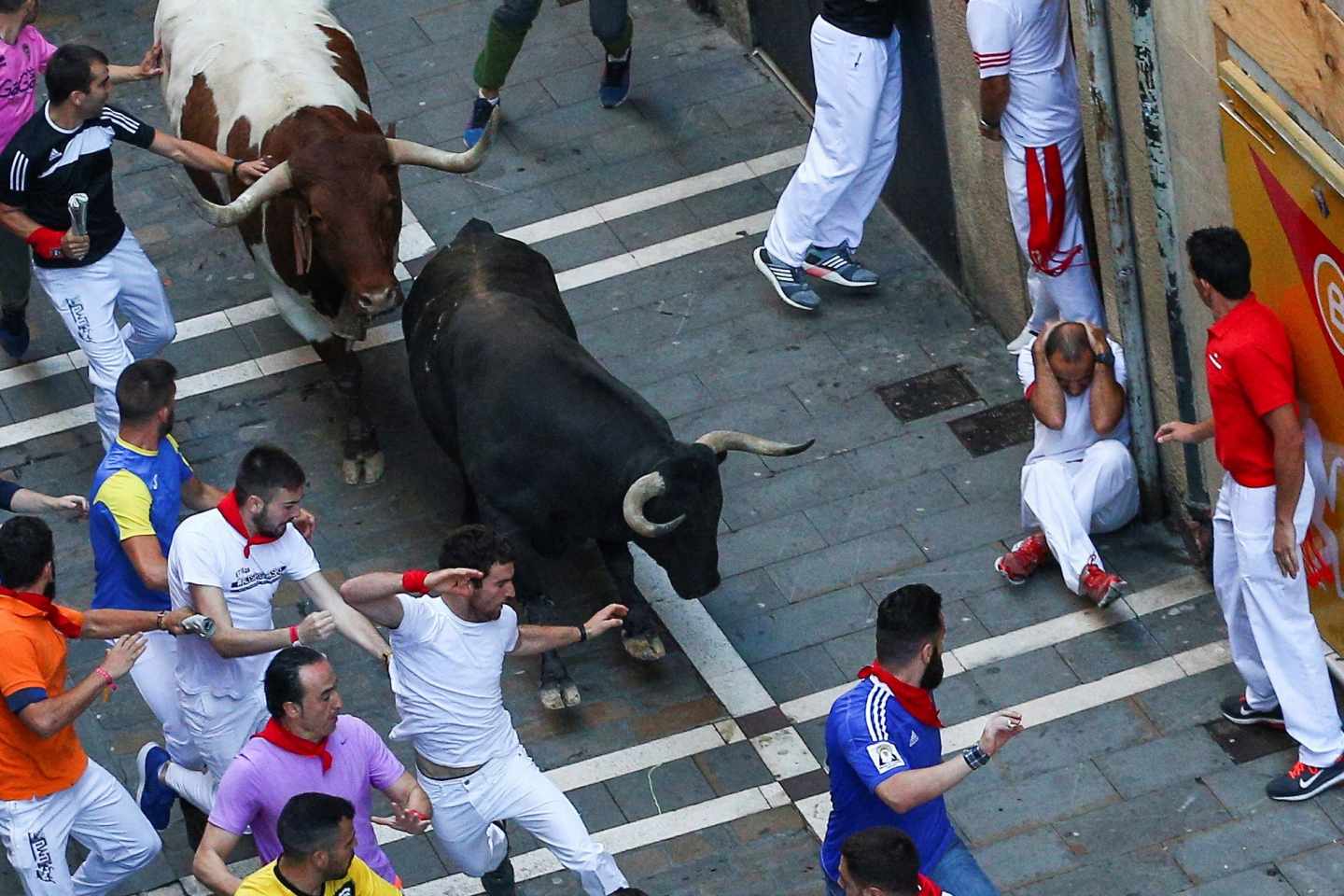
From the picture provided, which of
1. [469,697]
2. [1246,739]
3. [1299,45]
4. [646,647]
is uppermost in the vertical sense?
[1299,45]

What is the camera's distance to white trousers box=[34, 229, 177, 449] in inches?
428

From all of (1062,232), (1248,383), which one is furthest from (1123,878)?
(1062,232)

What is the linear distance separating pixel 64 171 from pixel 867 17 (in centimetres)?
395

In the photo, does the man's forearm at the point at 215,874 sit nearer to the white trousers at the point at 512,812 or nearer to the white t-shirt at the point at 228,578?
the white trousers at the point at 512,812

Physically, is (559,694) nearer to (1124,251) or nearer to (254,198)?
(254,198)

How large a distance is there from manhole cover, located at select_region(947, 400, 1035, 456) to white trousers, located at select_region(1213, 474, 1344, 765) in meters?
2.21

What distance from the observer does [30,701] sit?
316 inches

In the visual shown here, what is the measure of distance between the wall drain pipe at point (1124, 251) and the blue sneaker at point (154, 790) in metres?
4.39

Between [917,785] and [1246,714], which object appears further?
[1246,714]

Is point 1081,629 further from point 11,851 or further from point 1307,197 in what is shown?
point 11,851

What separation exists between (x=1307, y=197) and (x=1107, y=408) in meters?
2.00

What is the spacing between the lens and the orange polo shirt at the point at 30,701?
26.3ft

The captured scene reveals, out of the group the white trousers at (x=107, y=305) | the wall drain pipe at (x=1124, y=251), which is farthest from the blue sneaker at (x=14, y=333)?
the wall drain pipe at (x=1124, y=251)

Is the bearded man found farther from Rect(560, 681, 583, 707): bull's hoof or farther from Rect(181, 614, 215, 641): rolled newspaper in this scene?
Rect(560, 681, 583, 707): bull's hoof
